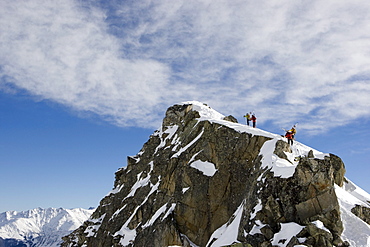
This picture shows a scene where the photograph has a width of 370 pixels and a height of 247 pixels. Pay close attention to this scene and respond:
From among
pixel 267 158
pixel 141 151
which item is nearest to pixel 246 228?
pixel 267 158

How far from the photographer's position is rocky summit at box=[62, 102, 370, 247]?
2845 centimetres

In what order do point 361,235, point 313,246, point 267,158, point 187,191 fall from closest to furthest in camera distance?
point 313,246, point 361,235, point 267,158, point 187,191

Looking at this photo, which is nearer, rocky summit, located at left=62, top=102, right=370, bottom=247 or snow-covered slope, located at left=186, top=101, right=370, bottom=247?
snow-covered slope, located at left=186, top=101, right=370, bottom=247

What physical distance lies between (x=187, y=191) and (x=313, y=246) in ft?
70.2

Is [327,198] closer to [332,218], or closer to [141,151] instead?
[332,218]

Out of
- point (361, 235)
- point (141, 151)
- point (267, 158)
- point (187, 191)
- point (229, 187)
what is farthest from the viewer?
point (141, 151)

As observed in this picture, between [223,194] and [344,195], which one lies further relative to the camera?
[223,194]

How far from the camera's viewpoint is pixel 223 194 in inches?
1657

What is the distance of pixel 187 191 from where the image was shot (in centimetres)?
4484

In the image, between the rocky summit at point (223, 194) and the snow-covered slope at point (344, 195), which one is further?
the rocky summit at point (223, 194)

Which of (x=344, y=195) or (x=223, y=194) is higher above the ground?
(x=223, y=194)

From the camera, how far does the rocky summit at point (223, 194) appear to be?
28.5 meters

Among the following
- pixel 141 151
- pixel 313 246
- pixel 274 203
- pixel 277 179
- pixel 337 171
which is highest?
pixel 141 151

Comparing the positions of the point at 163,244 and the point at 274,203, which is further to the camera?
the point at 163,244
